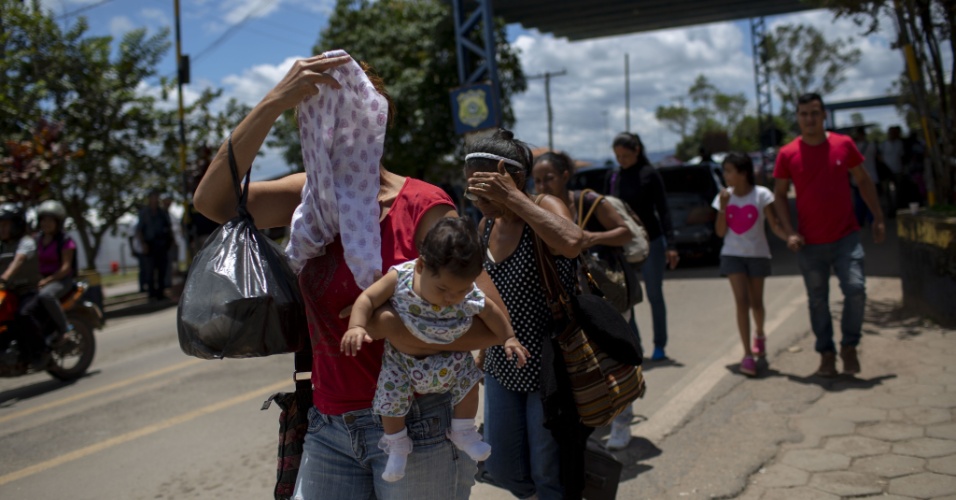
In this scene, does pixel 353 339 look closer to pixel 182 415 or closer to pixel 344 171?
pixel 344 171

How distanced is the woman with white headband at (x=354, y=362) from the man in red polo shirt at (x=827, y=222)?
430 cm

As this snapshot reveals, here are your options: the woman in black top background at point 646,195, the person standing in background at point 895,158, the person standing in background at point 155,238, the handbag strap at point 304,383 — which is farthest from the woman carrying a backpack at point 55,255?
the person standing in background at point 895,158

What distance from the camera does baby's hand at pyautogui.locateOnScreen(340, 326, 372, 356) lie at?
213 centimetres

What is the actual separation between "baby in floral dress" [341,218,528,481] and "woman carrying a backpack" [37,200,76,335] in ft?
22.0

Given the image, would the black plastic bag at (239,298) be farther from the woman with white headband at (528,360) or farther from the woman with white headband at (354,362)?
the woman with white headband at (528,360)

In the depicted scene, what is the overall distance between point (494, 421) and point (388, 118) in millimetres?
1388

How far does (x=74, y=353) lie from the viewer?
8.22 metres

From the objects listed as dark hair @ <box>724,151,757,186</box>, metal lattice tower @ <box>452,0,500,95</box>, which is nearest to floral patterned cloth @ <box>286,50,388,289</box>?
dark hair @ <box>724,151,757,186</box>

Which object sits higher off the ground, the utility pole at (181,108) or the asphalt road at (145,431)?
the utility pole at (181,108)

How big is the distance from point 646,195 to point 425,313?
15.5ft

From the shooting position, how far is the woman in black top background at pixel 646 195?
6.61 m

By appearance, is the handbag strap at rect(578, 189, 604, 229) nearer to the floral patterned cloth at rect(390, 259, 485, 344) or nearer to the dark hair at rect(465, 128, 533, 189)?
the dark hair at rect(465, 128, 533, 189)

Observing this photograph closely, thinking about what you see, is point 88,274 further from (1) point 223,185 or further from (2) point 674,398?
(1) point 223,185

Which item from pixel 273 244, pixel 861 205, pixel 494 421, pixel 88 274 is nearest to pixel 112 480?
pixel 494 421
